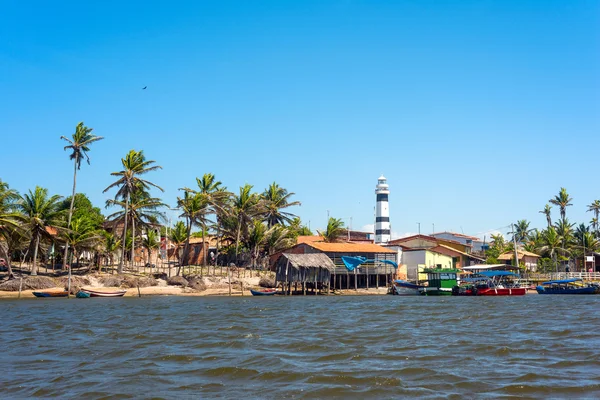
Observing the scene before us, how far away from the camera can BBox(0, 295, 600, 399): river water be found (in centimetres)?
1148

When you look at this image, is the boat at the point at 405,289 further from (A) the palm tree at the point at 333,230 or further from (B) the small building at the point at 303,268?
(A) the palm tree at the point at 333,230

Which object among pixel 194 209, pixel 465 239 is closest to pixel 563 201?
pixel 465 239

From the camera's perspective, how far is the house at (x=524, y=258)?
74.9 metres

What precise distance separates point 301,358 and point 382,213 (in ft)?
253

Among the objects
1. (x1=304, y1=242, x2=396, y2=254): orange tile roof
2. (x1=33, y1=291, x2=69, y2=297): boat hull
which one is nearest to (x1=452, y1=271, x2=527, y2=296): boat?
(x1=304, y1=242, x2=396, y2=254): orange tile roof

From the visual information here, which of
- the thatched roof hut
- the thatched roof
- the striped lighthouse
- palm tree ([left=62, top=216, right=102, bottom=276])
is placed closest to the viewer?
palm tree ([left=62, top=216, right=102, bottom=276])

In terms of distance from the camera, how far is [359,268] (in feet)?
187

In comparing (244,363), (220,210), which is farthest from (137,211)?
(244,363)

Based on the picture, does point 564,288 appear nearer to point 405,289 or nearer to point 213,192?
point 405,289

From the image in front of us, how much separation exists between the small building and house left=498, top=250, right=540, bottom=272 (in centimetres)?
3192

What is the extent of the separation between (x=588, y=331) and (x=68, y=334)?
19.3 meters

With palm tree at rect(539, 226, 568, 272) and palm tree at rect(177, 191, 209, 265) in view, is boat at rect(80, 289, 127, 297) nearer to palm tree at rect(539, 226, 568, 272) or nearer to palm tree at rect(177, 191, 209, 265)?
palm tree at rect(177, 191, 209, 265)

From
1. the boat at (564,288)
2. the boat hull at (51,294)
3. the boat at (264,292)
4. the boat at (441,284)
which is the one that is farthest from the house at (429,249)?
the boat hull at (51,294)

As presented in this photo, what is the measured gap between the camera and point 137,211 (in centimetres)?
5553
